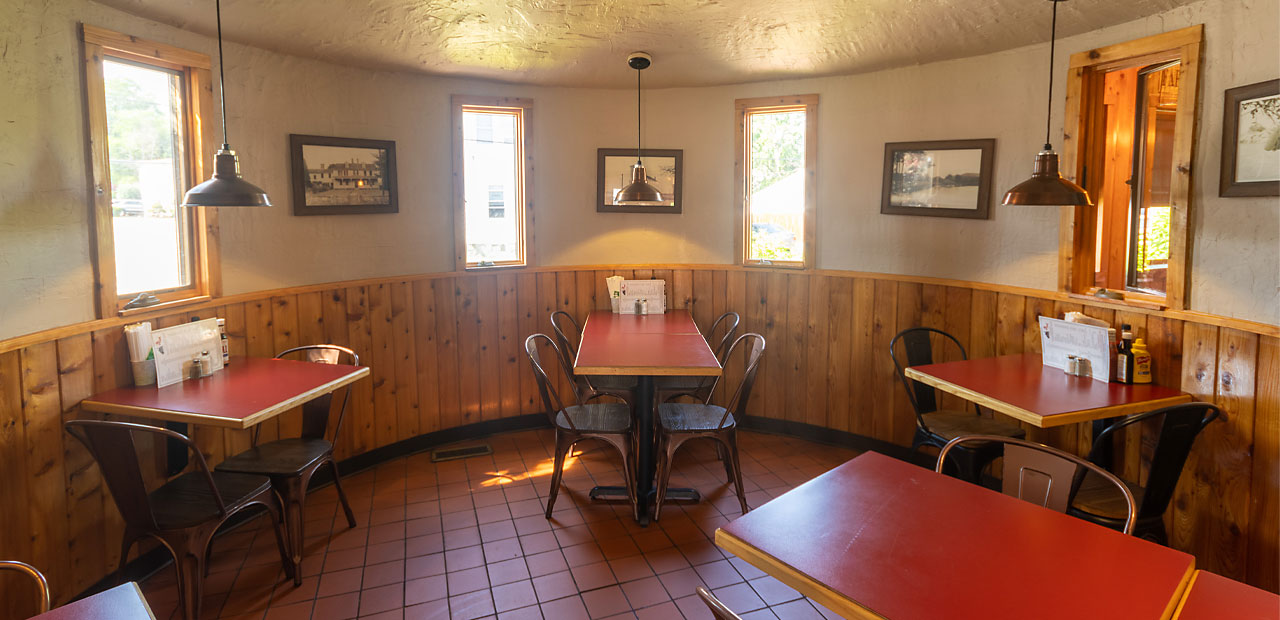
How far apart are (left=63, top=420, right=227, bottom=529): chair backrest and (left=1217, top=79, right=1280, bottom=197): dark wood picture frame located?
3.75m

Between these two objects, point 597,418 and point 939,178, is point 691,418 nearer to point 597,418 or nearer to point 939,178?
point 597,418

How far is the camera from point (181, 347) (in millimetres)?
2977

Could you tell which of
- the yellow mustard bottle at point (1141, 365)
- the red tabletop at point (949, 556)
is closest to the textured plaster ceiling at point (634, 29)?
the yellow mustard bottle at point (1141, 365)

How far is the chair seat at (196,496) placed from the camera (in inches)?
99.6

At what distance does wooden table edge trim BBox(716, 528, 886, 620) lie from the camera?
1418mm

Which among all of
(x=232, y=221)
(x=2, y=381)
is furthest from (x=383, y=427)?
(x=2, y=381)

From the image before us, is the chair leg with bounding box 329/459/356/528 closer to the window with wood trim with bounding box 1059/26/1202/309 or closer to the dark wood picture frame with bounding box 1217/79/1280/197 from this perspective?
the window with wood trim with bounding box 1059/26/1202/309

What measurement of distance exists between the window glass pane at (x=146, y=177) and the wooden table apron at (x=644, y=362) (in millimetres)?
1879

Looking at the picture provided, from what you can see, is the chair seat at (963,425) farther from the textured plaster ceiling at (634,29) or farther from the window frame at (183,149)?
the window frame at (183,149)

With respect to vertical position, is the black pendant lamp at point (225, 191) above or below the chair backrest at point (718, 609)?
above

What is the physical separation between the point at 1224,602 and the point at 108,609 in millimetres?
2154

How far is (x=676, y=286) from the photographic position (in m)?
4.96

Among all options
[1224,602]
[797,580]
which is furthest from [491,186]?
[1224,602]

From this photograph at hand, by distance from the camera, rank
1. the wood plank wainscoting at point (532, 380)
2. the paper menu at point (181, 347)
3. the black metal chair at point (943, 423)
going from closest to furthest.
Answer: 1. the wood plank wainscoting at point (532, 380)
2. the paper menu at point (181, 347)
3. the black metal chair at point (943, 423)
